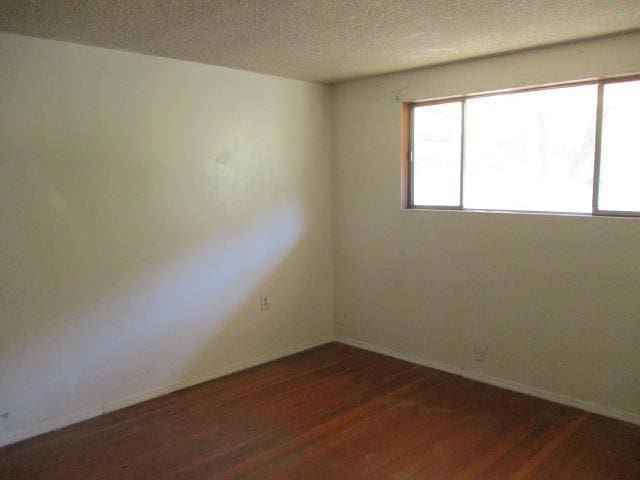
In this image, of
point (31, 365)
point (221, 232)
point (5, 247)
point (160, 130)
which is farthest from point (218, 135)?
point (31, 365)

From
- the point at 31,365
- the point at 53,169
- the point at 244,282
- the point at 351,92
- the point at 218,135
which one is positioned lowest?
the point at 31,365

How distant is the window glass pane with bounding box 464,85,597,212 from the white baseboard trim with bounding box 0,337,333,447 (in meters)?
1.97

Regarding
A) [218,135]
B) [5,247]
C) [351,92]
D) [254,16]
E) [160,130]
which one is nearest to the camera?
[254,16]

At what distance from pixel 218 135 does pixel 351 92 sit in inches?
49.9

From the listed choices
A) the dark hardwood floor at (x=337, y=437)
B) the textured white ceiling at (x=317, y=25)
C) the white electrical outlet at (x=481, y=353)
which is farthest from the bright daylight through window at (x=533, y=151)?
the dark hardwood floor at (x=337, y=437)

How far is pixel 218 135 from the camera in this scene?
3.79m

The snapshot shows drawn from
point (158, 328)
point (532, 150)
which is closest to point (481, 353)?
point (532, 150)

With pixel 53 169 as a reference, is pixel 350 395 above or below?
below

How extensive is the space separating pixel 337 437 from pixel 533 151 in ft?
7.31

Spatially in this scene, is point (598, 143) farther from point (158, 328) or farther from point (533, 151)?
point (158, 328)

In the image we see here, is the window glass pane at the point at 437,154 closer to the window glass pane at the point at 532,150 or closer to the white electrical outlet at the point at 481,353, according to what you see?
the window glass pane at the point at 532,150

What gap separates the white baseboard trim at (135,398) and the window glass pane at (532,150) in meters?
1.97

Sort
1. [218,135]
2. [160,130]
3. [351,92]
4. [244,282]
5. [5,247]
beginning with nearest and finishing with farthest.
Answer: [5,247] < [160,130] < [218,135] < [244,282] < [351,92]

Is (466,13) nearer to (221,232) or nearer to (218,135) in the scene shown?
(218,135)
